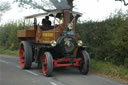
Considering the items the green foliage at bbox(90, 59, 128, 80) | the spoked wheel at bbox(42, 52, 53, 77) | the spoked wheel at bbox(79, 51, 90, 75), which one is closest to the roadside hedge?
the green foliage at bbox(90, 59, 128, 80)

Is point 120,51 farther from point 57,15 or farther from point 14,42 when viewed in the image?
point 14,42

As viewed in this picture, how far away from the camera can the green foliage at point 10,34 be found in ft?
80.6

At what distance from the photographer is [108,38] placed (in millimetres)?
12742

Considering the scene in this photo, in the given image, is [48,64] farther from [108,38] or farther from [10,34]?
[10,34]

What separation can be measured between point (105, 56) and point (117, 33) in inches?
64.2

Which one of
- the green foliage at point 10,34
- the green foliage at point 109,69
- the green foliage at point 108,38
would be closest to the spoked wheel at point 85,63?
the green foliage at point 109,69

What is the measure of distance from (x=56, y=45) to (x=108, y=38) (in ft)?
9.87

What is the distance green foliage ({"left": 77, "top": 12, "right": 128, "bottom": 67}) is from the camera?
11344 millimetres

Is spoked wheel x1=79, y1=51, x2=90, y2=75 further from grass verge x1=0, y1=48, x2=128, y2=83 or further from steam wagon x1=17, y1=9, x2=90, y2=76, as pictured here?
grass verge x1=0, y1=48, x2=128, y2=83

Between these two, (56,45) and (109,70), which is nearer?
(56,45)

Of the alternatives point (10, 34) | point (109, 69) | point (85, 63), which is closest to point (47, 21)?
point (85, 63)

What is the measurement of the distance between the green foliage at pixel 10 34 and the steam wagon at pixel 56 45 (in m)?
11.5

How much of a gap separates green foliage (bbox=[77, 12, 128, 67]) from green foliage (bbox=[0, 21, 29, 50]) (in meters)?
10.6

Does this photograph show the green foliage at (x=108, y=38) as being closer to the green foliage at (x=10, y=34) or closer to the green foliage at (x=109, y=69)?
the green foliage at (x=109, y=69)
